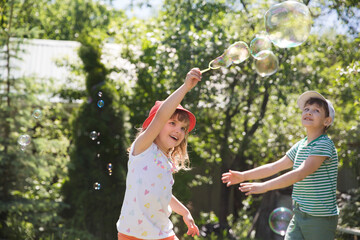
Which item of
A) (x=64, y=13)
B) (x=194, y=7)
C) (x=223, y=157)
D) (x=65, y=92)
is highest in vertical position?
(x=64, y=13)

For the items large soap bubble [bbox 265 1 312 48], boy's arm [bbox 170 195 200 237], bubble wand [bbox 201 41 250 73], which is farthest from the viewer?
large soap bubble [bbox 265 1 312 48]

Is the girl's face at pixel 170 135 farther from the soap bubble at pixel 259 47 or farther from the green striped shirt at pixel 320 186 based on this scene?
the soap bubble at pixel 259 47

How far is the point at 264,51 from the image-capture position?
409cm

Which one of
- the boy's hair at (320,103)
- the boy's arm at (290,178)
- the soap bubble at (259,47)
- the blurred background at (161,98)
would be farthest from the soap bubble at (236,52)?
the blurred background at (161,98)

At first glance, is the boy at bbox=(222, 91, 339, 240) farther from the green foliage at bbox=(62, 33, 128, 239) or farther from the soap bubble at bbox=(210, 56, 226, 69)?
the green foliage at bbox=(62, 33, 128, 239)

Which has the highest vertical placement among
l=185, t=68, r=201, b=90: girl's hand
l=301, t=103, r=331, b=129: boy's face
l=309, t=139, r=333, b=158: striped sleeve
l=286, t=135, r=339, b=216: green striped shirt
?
l=185, t=68, r=201, b=90: girl's hand

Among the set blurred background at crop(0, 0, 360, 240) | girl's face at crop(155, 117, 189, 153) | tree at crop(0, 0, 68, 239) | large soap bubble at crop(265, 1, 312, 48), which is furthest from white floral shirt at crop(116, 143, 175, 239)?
tree at crop(0, 0, 68, 239)

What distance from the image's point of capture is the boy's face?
120 inches

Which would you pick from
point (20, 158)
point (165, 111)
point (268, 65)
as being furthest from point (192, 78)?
point (20, 158)

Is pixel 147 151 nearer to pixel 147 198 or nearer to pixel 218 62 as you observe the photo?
pixel 147 198

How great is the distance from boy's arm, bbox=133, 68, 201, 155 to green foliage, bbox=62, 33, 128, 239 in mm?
3795

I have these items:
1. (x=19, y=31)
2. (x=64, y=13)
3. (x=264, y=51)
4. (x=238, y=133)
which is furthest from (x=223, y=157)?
(x=64, y=13)

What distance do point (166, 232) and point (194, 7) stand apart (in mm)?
4659

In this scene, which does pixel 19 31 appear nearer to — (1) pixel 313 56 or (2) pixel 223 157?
(2) pixel 223 157
